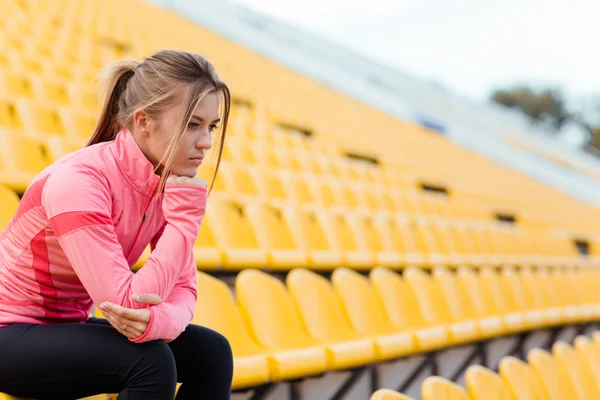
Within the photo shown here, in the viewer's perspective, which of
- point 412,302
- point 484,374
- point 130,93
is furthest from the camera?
point 412,302

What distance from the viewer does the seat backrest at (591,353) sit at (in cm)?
89

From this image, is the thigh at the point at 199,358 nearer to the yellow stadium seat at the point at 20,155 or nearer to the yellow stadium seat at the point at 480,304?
the yellow stadium seat at the point at 20,155

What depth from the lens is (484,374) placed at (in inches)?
26.2

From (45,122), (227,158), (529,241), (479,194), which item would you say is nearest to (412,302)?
(227,158)

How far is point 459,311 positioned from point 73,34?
6.16 feet

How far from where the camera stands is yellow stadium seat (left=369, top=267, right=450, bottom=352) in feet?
2.85

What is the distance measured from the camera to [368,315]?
89 centimetres

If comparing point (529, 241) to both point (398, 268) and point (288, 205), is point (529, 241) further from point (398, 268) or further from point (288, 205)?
point (288, 205)

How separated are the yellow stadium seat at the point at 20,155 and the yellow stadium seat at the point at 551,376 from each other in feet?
2.25

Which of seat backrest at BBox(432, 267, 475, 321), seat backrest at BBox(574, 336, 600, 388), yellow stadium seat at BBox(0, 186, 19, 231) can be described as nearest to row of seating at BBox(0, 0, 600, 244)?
yellow stadium seat at BBox(0, 186, 19, 231)

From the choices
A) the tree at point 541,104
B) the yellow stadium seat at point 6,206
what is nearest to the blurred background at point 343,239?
the yellow stadium seat at point 6,206

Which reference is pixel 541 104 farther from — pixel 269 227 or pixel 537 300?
pixel 269 227

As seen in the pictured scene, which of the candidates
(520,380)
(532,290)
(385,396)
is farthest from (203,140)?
(532,290)

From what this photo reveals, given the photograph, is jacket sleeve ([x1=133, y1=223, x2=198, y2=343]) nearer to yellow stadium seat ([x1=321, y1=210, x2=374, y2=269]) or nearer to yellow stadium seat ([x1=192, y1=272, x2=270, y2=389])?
yellow stadium seat ([x1=192, y1=272, x2=270, y2=389])
